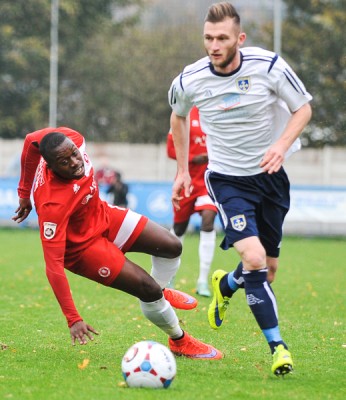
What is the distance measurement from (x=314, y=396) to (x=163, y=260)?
6.23ft

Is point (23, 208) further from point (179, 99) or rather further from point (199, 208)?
point (199, 208)

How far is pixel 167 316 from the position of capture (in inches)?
277

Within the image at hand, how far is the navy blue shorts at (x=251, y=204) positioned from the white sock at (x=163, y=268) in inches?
17.2

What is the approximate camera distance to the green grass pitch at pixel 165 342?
5961 millimetres

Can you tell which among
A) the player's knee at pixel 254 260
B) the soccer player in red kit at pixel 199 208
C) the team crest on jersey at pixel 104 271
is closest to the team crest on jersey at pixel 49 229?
the team crest on jersey at pixel 104 271

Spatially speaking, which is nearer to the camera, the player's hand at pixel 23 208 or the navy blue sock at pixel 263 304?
the navy blue sock at pixel 263 304

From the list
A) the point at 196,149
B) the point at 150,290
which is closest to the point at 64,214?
the point at 150,290

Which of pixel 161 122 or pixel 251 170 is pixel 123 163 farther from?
pixel 251 170

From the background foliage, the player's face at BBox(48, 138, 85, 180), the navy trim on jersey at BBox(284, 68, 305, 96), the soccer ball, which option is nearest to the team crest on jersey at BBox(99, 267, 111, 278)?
the player's face at BBox(48, 138, 85, 180)

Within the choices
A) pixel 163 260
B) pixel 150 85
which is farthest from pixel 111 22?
pixel 163 260

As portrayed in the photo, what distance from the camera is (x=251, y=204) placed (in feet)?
22.8

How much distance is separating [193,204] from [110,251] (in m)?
4.91

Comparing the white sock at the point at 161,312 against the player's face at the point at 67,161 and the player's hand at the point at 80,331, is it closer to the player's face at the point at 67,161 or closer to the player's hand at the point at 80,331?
the player's hand at the point at 80,331

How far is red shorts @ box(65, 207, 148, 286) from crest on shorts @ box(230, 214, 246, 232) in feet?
2.43
